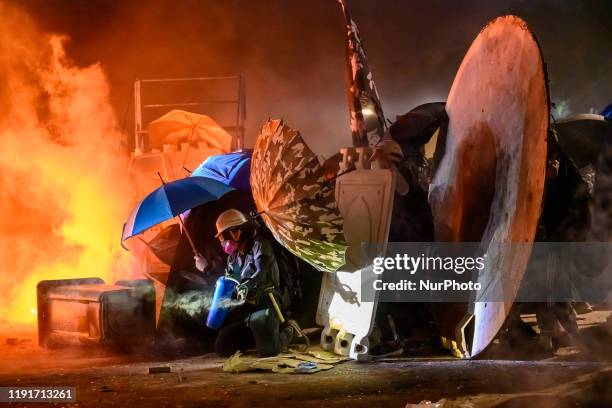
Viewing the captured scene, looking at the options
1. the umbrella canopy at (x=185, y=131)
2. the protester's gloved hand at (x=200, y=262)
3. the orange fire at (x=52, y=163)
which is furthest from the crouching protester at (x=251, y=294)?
the orange fire at (x=52, y=163)

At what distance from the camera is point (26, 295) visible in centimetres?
1248

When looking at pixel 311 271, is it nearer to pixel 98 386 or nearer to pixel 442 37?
pixel 98 386

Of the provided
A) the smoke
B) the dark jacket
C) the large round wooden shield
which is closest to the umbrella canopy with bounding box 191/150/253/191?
the dark jacket

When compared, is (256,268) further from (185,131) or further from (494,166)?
(185,131)

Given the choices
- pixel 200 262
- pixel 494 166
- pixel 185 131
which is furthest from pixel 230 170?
pixel 494 166

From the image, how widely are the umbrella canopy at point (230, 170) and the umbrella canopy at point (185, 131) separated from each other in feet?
9.77

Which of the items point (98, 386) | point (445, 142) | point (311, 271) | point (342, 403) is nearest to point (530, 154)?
point (445, 142)

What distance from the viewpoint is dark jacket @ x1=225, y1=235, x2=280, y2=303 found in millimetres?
7988

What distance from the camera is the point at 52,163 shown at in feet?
48.0

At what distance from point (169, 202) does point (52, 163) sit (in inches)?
293

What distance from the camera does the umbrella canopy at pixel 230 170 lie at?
954 centimetres

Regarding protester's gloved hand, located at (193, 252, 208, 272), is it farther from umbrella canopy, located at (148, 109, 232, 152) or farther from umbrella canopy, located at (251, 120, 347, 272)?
umbrella canopy, located at (148, 109, 232, 152)

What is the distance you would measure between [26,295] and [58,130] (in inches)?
165


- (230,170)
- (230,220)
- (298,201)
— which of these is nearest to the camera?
(298,201)
